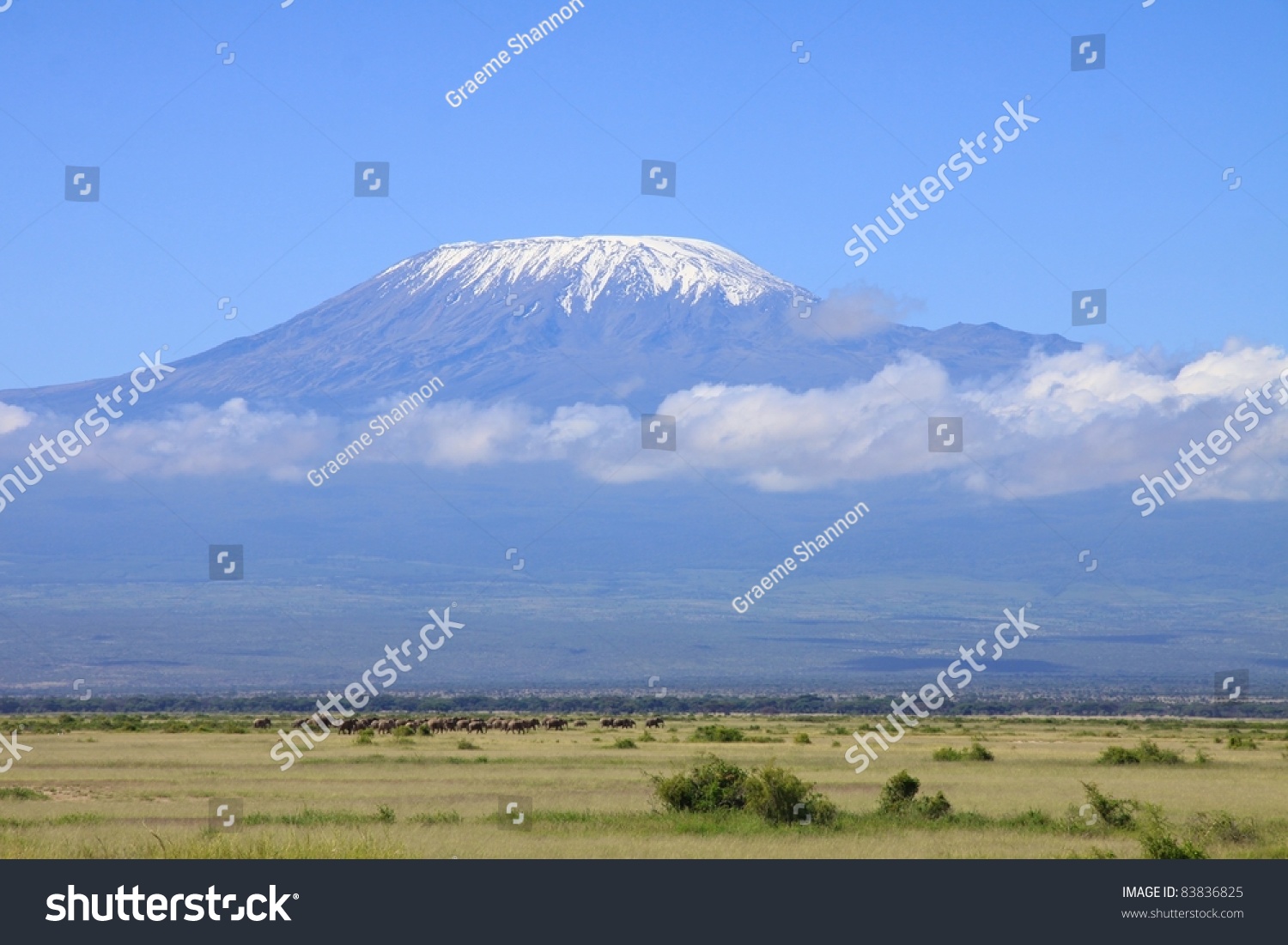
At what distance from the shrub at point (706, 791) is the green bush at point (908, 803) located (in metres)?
2.77

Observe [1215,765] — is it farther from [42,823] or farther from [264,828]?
[42,823]

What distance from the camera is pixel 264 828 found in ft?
75.2

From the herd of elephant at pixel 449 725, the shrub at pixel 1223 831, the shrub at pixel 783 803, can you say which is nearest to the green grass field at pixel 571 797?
the shrub at pixel 1223 831

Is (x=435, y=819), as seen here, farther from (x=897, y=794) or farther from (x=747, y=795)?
(x=897, y=794)

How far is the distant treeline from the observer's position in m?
105

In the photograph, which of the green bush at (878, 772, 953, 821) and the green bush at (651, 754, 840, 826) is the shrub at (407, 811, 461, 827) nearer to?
the green bush at (651, 754, 840, 826)

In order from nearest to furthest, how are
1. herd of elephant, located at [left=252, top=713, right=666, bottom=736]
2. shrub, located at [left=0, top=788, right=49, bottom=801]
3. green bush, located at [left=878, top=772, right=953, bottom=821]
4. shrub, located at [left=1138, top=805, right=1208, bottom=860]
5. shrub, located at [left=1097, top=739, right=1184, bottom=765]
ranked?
shrub, located at [left=1138, top=805, right=1208, bottom=860] < green bush, located at [left=878, top=772, right=953, bottom=821] < shrub, located at [left=0, top=788, right=49, bottom=801] < shrub, located at [left=1097, top=739, right=1184, bottom=765] < herd of elephant, located at [left=252, top=713, right=666, bottom=736]

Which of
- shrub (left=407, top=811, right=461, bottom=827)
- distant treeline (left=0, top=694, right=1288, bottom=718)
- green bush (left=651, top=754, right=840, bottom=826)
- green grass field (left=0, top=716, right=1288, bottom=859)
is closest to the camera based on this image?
green grass field (left=0, top=716, right=1288, bottom=859)

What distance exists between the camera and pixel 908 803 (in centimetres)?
2622

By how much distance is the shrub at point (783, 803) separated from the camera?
24203 mm

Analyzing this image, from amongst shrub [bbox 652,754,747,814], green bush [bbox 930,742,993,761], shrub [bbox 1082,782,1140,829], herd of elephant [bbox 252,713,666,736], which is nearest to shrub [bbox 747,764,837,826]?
shrub [bbox 652,754,747,814]

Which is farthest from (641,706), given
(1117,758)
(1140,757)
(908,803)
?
(908,803)

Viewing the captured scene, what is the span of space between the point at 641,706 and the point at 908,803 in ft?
306

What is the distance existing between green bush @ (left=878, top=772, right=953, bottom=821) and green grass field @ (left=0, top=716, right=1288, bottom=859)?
0.45 m
